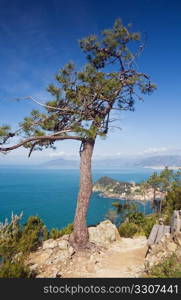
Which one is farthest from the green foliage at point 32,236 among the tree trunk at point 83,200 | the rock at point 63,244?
the tree trunk at point 83,200

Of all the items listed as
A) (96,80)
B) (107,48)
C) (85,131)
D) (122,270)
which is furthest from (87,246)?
(107,48)

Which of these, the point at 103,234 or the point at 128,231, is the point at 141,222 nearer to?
the point at 128,231

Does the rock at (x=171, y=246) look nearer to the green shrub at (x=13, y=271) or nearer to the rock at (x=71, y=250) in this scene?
the rock at (x=71, y=250)

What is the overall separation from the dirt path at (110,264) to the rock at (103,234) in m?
0.38

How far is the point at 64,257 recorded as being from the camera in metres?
5.20

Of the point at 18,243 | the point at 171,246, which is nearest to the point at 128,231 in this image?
the point at 171,246

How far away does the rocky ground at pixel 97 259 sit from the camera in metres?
4.57

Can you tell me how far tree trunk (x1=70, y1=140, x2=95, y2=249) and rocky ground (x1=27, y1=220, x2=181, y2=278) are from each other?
29 centimetres

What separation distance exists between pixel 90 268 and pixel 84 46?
6.20m

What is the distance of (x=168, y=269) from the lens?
362 cm

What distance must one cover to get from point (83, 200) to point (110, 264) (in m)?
1.80

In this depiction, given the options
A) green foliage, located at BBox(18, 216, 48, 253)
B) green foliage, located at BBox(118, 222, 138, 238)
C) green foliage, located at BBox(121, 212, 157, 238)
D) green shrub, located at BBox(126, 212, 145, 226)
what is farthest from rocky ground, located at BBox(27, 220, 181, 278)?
green shrub, located at BBox(126, 212, 145, 226)

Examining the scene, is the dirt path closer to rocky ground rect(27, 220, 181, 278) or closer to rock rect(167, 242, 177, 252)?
rocky ground rect(27, 220, 181, 278)

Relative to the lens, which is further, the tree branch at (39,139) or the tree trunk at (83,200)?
the tree trunk at (83,200)
